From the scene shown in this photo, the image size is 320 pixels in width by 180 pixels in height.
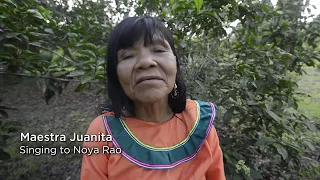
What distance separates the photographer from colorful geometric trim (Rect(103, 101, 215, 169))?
3.22 feet

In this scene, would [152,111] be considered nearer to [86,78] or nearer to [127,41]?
[127,41]

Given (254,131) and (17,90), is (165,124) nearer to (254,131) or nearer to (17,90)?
(254,131)

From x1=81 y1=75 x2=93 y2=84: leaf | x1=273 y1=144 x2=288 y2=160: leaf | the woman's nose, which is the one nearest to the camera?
the woman's nose

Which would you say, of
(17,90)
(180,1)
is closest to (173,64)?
(180,1)

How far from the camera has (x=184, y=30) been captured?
5.84ft

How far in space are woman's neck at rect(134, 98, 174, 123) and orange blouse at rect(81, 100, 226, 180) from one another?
0.11ft

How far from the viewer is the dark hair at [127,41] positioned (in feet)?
3.07

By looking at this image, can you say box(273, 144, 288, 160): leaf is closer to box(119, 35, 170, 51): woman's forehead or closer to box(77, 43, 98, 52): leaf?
box(119, 35, 170, 51): woman's forehead

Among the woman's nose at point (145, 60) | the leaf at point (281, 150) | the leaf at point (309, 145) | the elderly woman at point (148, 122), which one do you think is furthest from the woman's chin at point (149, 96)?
the leaf at point (309, 145)

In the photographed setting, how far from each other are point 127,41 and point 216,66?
42.5 inches

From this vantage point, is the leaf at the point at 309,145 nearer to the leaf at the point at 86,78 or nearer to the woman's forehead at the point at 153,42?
the woman's forehead at the point at 153,42

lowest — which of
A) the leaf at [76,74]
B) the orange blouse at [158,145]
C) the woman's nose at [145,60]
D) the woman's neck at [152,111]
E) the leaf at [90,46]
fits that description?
the orange blouse at [158,145]

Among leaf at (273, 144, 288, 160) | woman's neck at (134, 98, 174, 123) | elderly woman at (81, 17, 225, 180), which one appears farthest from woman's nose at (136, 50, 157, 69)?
leaf at (273, 144, 288, 160)

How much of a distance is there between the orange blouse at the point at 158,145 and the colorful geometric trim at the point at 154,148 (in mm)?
18
